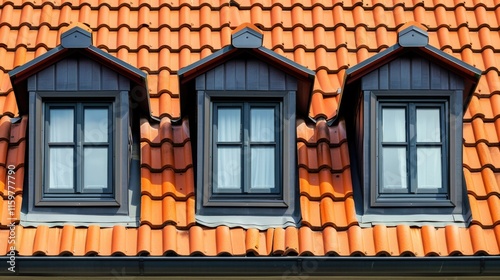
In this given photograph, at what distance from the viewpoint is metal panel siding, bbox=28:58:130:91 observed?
1519 centimetres

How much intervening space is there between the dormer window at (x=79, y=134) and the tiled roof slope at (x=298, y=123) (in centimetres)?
21

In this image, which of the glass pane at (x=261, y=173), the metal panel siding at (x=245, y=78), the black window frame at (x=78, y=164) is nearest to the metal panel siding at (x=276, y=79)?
the metal panel siding at (x=245, y=78)

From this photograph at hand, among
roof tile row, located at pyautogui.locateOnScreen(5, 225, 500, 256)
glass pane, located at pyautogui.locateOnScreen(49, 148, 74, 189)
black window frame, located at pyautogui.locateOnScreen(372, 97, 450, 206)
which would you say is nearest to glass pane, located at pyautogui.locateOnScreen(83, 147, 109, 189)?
glass pane, located at pyautogui.locateOnScreen(49, 148, 74, 189)

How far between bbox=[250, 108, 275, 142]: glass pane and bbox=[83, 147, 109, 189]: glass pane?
149cm

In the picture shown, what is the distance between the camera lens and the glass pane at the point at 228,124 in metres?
15.2

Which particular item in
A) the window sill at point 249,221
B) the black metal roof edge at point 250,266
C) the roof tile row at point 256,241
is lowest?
the black metal roof edge at point 250,266

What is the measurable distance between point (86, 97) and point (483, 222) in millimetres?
4072

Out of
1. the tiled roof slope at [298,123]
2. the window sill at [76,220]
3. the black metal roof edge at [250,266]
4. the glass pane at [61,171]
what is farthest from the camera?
the glass pane at [61,171]

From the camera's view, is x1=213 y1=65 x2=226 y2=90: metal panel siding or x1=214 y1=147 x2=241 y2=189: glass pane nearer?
x1=214 y1=147 x2=241 y2=189: glass pane

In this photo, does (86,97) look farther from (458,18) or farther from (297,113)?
(458,18)

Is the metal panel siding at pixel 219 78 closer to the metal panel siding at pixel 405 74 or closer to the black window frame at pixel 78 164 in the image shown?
the black window frame at pixel 78 164

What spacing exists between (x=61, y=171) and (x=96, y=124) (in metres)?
0.58

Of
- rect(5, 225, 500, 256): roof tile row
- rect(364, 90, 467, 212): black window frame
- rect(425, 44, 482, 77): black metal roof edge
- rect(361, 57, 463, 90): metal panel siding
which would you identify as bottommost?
rect(5, 225, 500, 256): roof tile row

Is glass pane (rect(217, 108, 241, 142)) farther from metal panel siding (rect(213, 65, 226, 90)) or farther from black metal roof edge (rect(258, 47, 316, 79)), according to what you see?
black metal roof edge (rect(258, 47, 316, 79))
